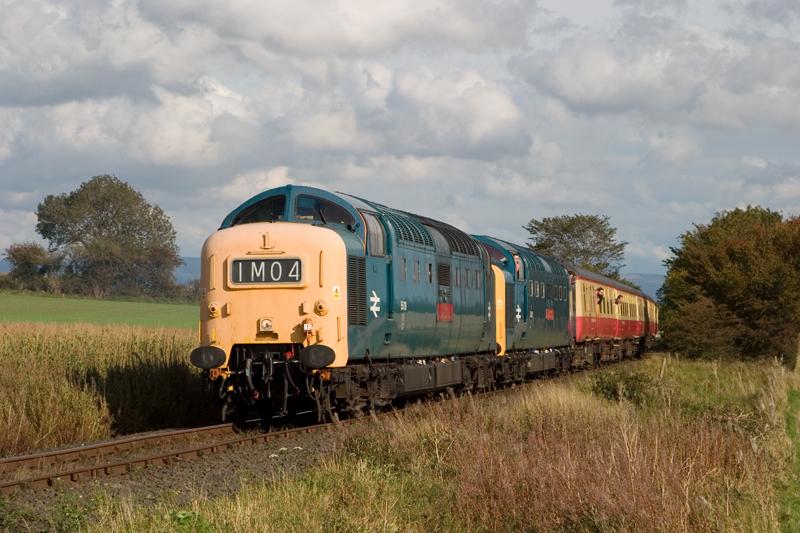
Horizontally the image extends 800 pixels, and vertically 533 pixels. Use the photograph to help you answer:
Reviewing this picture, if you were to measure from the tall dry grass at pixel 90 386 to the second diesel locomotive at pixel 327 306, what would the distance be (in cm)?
201

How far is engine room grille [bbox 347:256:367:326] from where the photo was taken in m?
16.8

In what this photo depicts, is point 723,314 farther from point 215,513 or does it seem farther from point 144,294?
point 144,294

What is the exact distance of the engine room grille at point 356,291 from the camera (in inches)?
660

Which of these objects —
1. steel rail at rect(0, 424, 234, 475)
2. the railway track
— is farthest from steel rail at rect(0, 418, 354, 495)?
steel rail at rect(0, 424, 234, 475)

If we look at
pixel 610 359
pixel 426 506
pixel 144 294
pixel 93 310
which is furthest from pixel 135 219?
pixel 426 506

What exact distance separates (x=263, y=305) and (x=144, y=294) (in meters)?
81.4

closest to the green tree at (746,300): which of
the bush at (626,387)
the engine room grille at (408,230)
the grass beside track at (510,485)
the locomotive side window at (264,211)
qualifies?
the bush at (626,387)

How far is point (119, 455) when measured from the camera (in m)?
14.7

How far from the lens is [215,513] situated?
9.45 meters

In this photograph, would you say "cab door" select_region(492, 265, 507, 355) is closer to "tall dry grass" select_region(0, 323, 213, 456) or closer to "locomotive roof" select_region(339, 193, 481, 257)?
"locomotive roof" select_region(339, 193, 481, 257)

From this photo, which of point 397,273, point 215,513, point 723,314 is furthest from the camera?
point 723,314

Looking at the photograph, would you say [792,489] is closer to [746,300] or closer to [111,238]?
[746,300]

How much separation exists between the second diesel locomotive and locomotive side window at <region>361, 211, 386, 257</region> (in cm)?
4

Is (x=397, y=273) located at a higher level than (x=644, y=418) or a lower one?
higher
